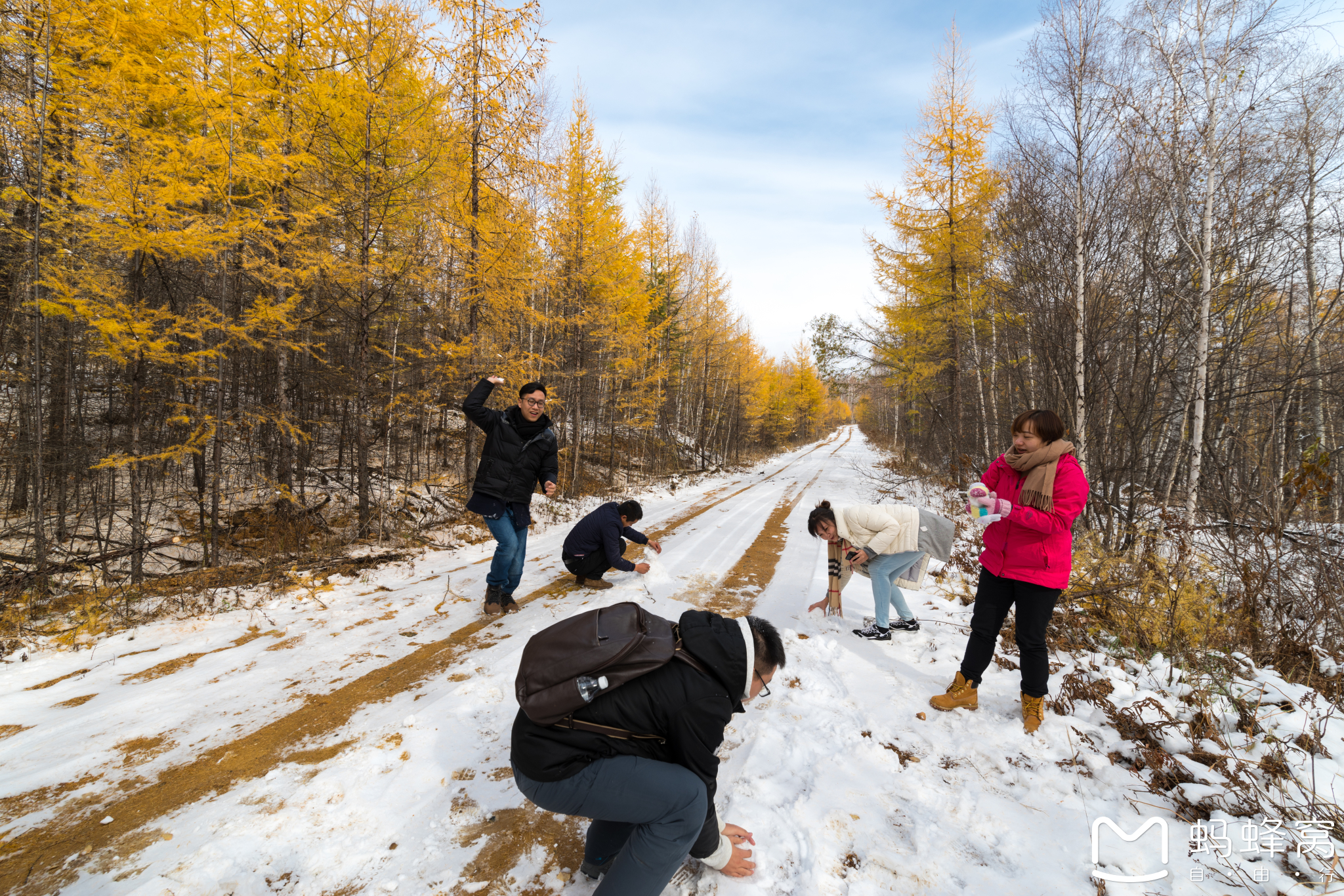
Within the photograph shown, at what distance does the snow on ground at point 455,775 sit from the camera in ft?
6.88

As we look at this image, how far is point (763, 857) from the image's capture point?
87.8 inches

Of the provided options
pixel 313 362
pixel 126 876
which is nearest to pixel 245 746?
pixel 126 876

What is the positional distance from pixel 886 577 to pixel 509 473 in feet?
12.6

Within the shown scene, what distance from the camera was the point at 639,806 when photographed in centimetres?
176

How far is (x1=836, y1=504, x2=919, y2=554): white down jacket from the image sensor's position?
437 cm

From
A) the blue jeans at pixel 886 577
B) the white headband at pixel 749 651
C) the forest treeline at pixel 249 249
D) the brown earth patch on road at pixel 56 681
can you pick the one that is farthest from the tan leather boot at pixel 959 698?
the forest treeline at pixel 249 249

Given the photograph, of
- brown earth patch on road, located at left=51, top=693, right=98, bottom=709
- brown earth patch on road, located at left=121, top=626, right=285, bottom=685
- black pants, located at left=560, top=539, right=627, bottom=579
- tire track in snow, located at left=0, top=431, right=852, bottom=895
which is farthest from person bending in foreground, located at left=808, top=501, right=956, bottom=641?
brown earth patch on road, located at left=51, top=693, right=98, bottom=709

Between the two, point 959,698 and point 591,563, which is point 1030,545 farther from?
point 591,563

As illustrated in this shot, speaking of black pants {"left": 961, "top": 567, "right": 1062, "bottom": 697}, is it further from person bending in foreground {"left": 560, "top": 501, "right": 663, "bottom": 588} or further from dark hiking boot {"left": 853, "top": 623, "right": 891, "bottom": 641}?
person bending in foreground {"left": 560, "top": 501, "right": 663, "bottom": 588}

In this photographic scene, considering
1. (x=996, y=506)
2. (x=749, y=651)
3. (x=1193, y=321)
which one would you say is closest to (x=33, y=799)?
(x=749, y=651)

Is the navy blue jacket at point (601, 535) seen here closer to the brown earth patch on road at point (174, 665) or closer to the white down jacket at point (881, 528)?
the white down jacket at point (881, 528)

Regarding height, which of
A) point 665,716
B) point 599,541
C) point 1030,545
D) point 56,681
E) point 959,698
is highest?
point 1030,545

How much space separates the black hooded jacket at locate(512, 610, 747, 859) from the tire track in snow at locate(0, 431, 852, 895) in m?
1.89

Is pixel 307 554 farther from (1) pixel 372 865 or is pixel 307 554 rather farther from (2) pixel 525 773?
(2) pixel 525 773
